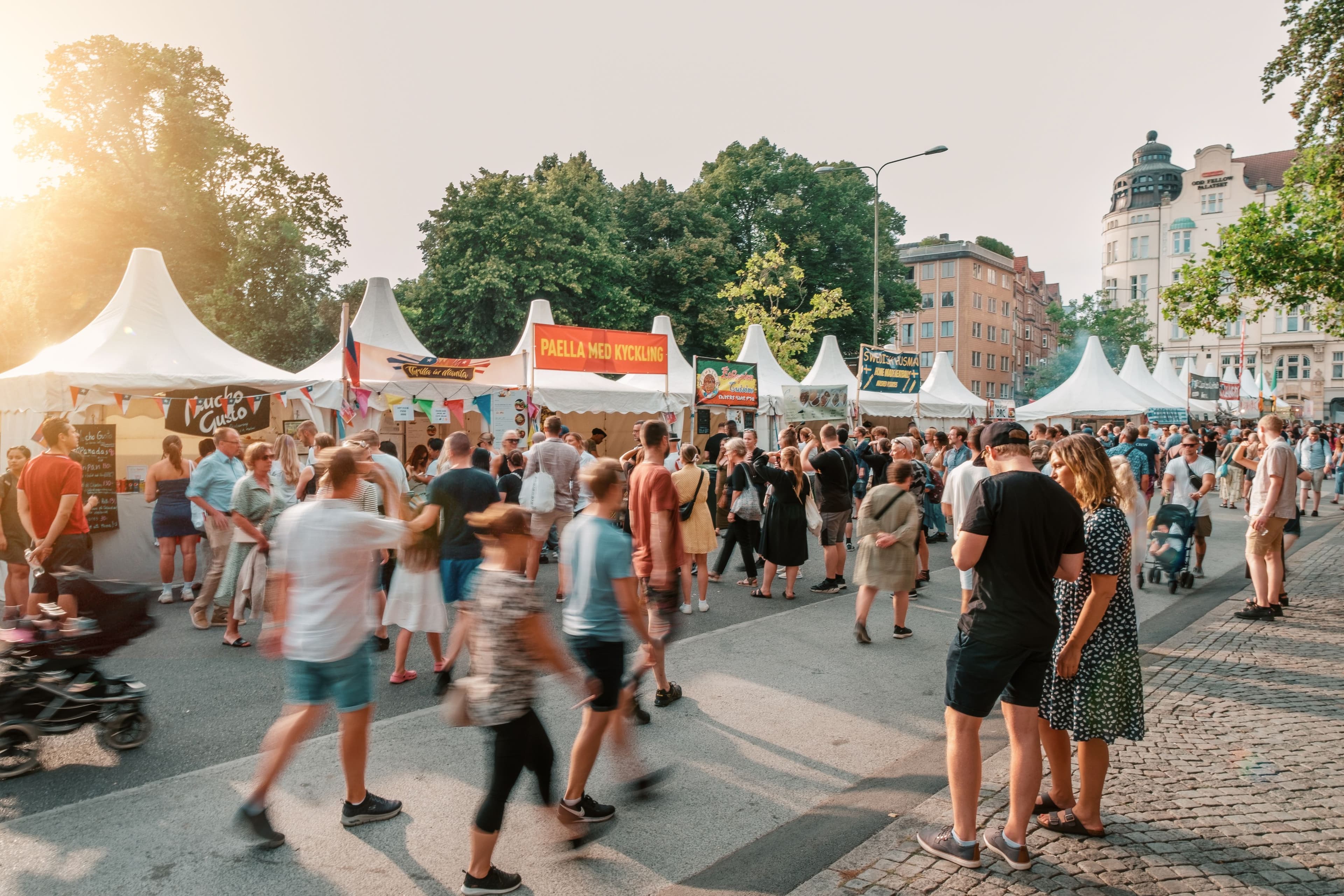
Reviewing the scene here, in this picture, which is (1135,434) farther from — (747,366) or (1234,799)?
(1234,799)

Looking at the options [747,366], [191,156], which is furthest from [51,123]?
[747,366]

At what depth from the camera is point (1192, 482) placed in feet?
30.8

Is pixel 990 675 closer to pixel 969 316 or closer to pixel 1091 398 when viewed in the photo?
pixel 1091 398

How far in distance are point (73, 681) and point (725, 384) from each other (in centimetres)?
1188

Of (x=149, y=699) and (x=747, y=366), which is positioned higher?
(x=747, y=366)

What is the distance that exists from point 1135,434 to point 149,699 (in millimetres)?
11645

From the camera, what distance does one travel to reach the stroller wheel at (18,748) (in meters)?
4.25

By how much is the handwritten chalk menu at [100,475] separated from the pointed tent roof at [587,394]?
20.9 feet

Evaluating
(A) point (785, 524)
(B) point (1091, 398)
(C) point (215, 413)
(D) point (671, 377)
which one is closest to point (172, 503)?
(C) point (215, 413)

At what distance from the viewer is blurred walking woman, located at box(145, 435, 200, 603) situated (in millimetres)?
8398

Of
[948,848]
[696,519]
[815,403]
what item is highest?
[815,403]

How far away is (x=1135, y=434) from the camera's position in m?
11.2

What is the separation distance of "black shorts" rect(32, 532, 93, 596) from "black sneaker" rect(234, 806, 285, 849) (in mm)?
4262

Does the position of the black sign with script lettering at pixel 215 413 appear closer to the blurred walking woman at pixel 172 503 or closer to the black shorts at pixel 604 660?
the blurred walking woman at pixel 172 503
